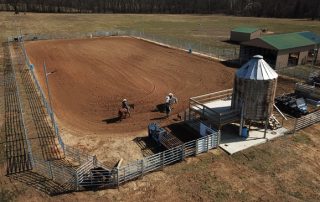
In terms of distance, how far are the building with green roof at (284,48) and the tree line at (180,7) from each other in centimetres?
7793

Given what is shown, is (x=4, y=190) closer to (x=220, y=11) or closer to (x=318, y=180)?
(x=318, y=180)

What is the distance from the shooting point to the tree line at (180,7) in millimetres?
113500

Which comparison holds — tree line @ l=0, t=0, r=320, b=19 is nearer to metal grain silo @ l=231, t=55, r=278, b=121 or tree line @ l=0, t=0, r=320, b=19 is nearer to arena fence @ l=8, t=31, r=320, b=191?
metal grain silo @ l=231, t=55, r=278, b=121

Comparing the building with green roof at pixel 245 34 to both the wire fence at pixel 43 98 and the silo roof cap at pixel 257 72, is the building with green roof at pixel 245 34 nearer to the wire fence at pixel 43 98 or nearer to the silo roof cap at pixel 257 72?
the wire fence at pixel 43 98

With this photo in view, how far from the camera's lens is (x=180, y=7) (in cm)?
13300

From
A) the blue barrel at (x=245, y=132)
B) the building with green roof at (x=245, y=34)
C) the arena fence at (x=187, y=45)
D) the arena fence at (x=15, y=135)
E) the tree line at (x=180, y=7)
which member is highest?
the tree line at (x=180, y=7)

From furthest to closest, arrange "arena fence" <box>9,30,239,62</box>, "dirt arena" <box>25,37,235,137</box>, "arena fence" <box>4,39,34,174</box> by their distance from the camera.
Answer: "arena fence" <box>9,30,239,62</box> → "dirt arena" <box>25,37,235,137</box> → "arena fence" <box>4,39,34,174</box>

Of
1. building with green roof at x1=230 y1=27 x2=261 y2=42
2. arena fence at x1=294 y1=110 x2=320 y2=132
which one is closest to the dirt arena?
arena fence at x1=294 y1=110 x2=320 y2=132

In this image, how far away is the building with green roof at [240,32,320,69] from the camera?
3656 centimetres

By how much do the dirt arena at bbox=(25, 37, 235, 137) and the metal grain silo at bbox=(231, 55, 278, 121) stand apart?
20.4ft

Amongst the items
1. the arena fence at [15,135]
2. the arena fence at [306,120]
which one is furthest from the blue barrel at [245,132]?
the arena fence at [15,135]

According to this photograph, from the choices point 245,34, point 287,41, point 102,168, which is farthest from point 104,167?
point 245,34

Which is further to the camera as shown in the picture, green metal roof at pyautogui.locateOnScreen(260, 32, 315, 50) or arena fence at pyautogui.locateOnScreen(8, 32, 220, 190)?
green metal roof at pyautogui.locateOnScreen(260, 32, 315, 50)

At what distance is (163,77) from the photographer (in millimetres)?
34625
